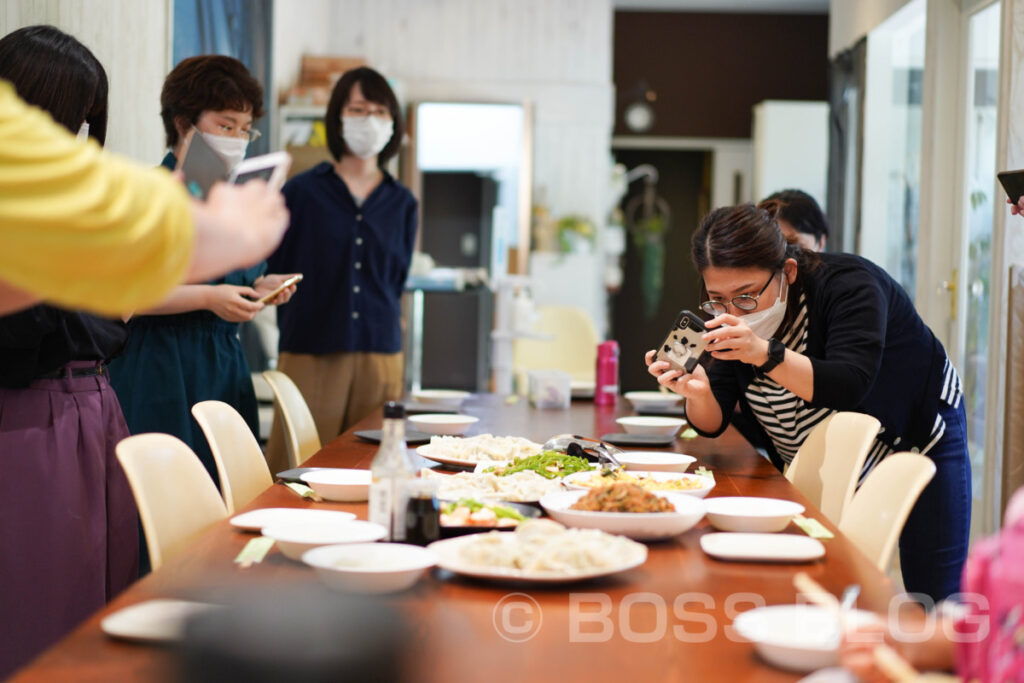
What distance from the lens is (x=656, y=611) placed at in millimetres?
1288

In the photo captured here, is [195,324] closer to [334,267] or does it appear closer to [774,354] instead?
[334,267]

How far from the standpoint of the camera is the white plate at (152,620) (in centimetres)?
113

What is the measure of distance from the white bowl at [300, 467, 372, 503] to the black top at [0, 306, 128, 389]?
1.83ft

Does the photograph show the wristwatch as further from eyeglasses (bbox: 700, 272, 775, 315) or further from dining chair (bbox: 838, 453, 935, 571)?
dining chair (bbox: 838, 453, 935, 571)

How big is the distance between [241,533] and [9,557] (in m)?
0.65

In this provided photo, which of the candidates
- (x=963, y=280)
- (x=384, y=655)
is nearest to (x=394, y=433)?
(x=384, y=655)

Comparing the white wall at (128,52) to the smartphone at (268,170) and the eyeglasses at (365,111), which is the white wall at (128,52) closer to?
the eyeglasses at (365,111)

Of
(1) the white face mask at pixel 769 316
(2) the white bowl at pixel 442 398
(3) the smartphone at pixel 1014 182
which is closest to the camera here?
(1) the white face mask at pixel 769 316

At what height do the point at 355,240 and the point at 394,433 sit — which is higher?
the point at 355,240

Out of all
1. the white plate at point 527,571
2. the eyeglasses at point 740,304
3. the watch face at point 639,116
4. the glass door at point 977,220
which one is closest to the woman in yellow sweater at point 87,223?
the white plate at point 527,571

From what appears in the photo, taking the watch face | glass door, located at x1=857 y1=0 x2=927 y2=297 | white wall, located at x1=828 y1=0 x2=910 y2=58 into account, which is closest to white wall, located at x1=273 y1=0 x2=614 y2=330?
the watch face

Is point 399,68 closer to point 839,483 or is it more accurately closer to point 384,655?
point 839,483

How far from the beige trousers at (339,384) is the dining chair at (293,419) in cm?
49

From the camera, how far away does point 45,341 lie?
206 centimetres
